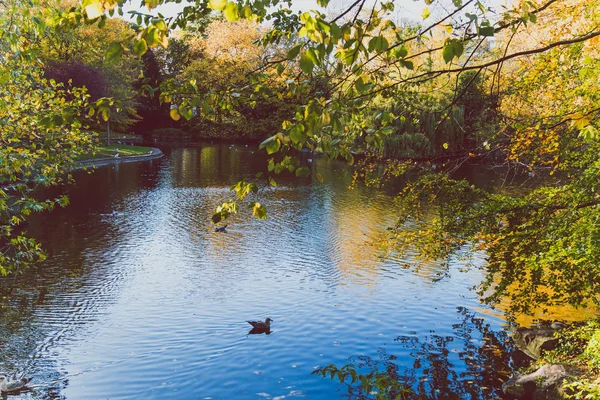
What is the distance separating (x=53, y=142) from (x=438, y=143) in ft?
132

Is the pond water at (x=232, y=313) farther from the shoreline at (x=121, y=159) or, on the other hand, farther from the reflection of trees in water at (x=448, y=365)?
the shoreline at (x=121, y=159)

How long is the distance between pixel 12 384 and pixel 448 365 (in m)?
8.90

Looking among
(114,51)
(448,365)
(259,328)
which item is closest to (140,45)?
(114,51)

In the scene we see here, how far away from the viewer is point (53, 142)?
1040 cm

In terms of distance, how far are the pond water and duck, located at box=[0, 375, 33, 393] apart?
23 cm

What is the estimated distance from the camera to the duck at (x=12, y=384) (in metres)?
10.6

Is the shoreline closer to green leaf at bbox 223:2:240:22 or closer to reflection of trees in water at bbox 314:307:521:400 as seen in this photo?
reflection of trees in water at bbox 314:307:521:400

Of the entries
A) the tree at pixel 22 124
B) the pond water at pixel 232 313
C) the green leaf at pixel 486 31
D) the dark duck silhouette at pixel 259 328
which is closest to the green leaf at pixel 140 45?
the green leaf at pixel 486 31

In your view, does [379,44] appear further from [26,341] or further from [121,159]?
[121,159]

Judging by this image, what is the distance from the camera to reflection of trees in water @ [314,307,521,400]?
452 inches

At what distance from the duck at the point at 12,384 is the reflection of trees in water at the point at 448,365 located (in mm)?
5672

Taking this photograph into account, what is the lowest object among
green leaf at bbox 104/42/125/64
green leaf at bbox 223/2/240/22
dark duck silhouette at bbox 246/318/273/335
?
dark duck silhouette at bbox 246/318/273/335

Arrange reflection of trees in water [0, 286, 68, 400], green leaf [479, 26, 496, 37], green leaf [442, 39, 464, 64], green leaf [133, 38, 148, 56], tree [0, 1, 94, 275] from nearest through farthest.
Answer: green leaf [133, 38, 148, 56]
green leaf [442, 39, 464, 64]
green leaf [479, 26, 496, 37]
tree [0, 1, 94, 275]
reflection of trees in water [0, 286, 68, 400]

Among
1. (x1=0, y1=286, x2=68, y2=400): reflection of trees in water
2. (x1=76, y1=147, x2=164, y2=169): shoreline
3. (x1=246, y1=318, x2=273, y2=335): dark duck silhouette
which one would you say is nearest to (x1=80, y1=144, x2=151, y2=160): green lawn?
(x1=76, y1=147, x2=164, y2=169): shoreline
